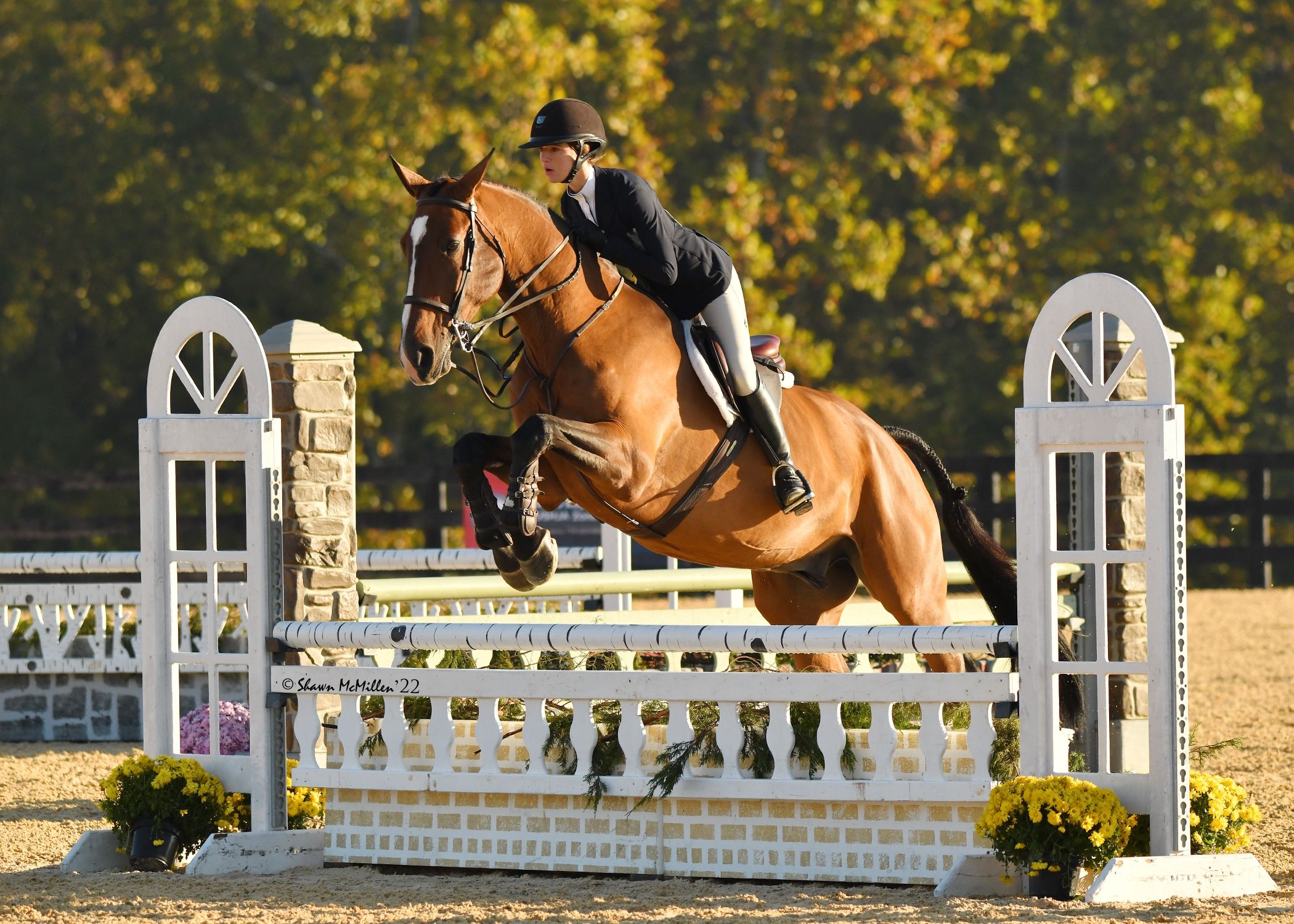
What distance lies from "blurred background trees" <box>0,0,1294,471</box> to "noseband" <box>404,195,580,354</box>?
36.0ft

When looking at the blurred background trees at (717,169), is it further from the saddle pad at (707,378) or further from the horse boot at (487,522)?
the horse boot at (487,522)

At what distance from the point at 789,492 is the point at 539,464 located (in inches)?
31.0

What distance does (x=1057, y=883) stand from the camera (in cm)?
437

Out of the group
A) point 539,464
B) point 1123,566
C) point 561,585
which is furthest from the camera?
point 561,585

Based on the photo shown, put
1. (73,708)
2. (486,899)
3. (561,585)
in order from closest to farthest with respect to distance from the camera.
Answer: (486,899) → (561,585) → (73,708)

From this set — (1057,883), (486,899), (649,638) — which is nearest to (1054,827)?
(1057,883)

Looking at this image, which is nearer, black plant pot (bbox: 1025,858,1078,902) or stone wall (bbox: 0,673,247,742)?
black plant pot (bbox: 1025,858,1078,902)

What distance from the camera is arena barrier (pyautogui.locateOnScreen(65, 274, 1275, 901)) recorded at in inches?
172

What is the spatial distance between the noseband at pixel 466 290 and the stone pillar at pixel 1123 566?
2.34 meters

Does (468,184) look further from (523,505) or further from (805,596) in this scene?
(805,596)

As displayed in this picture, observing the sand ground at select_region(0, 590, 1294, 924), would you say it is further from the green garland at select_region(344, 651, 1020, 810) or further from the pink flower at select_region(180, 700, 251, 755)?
the pink flower at select_region(180, 700, 251, 755)

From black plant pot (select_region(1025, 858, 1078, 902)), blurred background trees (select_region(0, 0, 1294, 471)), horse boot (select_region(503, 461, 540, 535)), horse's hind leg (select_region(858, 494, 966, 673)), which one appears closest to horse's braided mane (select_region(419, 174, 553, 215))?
horse boot (select_region(503, 461, 540, 535))

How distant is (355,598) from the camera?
6.26 m

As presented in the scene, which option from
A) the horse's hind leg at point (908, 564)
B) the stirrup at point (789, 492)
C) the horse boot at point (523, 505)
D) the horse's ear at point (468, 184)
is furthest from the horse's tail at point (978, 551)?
the horse's ear at point (468, 184)
